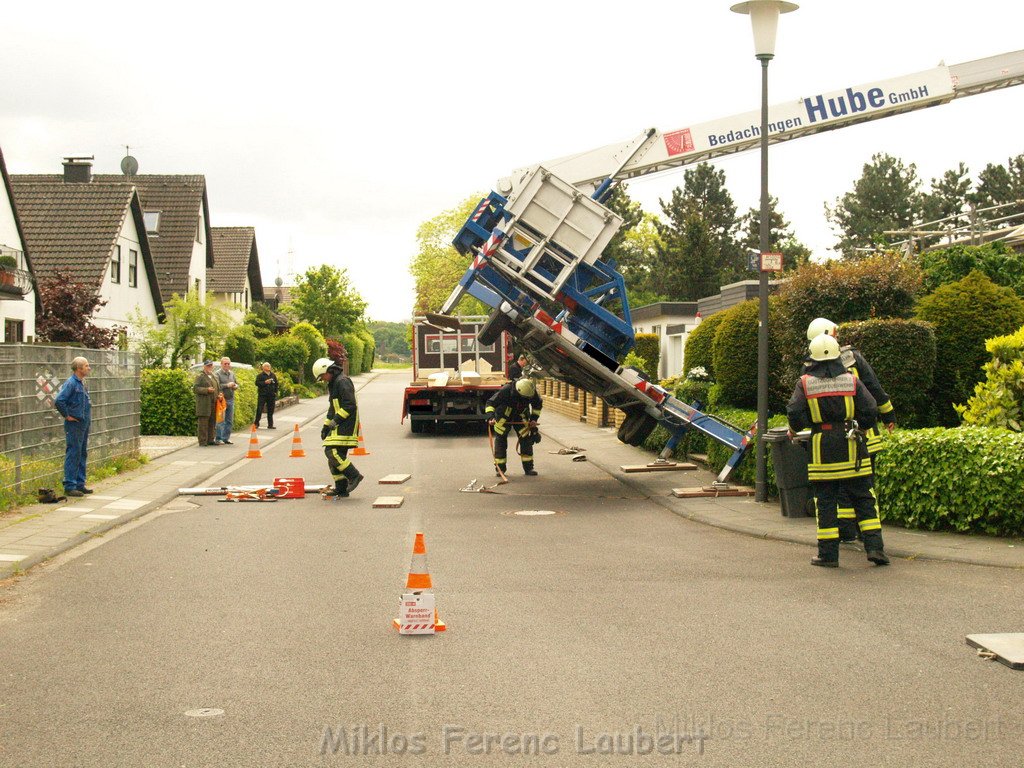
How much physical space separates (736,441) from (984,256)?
7.08 metres

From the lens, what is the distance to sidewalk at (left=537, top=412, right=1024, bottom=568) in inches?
363

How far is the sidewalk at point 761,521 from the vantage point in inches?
363

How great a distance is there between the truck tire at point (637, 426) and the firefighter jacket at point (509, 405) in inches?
52.8

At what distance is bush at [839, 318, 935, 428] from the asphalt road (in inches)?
117

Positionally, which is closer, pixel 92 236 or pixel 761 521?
pixel 761 521

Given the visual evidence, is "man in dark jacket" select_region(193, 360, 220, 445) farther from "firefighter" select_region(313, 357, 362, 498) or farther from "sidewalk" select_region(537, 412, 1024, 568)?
"firefighter" select_region(313, 357, 362, 498)

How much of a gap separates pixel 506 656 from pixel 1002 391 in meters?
7.16

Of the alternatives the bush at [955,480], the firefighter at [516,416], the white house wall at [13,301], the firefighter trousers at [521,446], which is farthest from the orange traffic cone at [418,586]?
the white house wall at [13,301]

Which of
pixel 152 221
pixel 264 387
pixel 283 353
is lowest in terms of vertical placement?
pixel 264 387

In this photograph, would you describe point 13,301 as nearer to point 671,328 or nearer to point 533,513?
point 671,328

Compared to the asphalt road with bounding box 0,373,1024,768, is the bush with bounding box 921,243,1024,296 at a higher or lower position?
higher

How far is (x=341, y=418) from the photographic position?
13883 millimetres

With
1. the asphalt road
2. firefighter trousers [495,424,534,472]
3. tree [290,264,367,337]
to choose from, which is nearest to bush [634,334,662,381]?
firefighter trousers [495,424,534,472]

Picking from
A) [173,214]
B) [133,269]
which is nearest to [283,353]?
[133,269]
